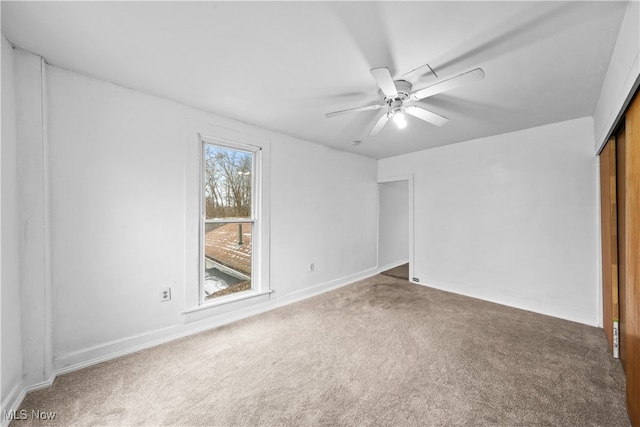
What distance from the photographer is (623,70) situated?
141cm

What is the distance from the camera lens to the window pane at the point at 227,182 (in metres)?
2.72

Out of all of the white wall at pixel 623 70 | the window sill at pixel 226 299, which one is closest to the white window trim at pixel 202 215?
the window sill at pixel 226 299

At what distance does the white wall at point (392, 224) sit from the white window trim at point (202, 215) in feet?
8.63

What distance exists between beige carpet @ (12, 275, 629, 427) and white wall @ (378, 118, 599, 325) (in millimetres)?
507

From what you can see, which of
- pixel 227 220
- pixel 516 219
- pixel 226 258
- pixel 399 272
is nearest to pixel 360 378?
pixel 226 258

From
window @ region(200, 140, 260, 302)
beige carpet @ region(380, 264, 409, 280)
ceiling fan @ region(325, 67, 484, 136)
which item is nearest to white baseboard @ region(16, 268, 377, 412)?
window @ region(200, 140, 260, 302)

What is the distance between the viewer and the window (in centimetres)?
270

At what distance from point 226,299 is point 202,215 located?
102 centimetres

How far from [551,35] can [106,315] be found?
12.6ft

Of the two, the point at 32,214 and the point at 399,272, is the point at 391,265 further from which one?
the point at 32,214

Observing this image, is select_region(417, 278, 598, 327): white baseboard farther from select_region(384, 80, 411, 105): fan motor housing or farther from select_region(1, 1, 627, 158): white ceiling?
select_region(384, 80, 411, 105): fan motor housing

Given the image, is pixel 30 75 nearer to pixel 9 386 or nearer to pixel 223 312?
pixel 9 386

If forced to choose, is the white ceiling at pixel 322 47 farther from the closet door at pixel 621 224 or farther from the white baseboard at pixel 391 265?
the white baseboard at pixel 391 265

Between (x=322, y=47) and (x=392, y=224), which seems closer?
(x=322, y=47)
